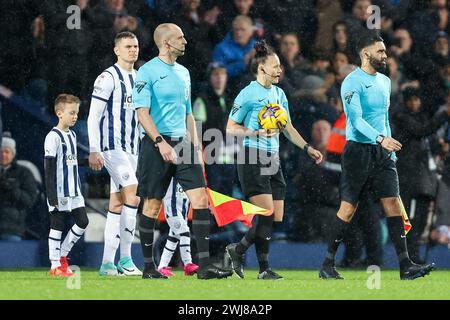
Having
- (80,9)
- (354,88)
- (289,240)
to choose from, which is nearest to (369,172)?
(354,88)

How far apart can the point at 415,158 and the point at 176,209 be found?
10.2 feet

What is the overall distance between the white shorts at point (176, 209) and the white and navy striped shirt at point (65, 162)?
84 cm

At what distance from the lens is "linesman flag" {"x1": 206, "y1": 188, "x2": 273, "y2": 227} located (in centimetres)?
1120

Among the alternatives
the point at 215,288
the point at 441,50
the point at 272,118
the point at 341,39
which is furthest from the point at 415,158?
the point at 215,288

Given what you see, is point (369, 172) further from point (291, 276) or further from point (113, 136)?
point (113, 136)

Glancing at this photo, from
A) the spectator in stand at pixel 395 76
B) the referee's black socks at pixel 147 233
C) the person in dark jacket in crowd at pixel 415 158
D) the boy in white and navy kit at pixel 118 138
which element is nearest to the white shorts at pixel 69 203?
the boy in white and navy kit at pixel 118 138

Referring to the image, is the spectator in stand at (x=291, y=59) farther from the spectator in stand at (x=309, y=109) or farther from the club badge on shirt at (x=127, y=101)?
the club badge on shirt at (x=127, y=101)

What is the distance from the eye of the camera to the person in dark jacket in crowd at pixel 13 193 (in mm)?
13680

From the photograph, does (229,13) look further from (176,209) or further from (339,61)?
(176,209)

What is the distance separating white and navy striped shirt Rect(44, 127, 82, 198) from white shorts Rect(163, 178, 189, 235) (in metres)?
0.84

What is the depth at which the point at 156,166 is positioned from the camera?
10.6 m

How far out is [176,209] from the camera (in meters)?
12.2

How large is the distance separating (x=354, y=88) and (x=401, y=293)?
200cm

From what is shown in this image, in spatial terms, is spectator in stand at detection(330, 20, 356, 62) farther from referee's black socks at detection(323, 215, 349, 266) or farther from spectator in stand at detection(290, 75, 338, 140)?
referee's black socks at detection(323, 215, 349, 266)
